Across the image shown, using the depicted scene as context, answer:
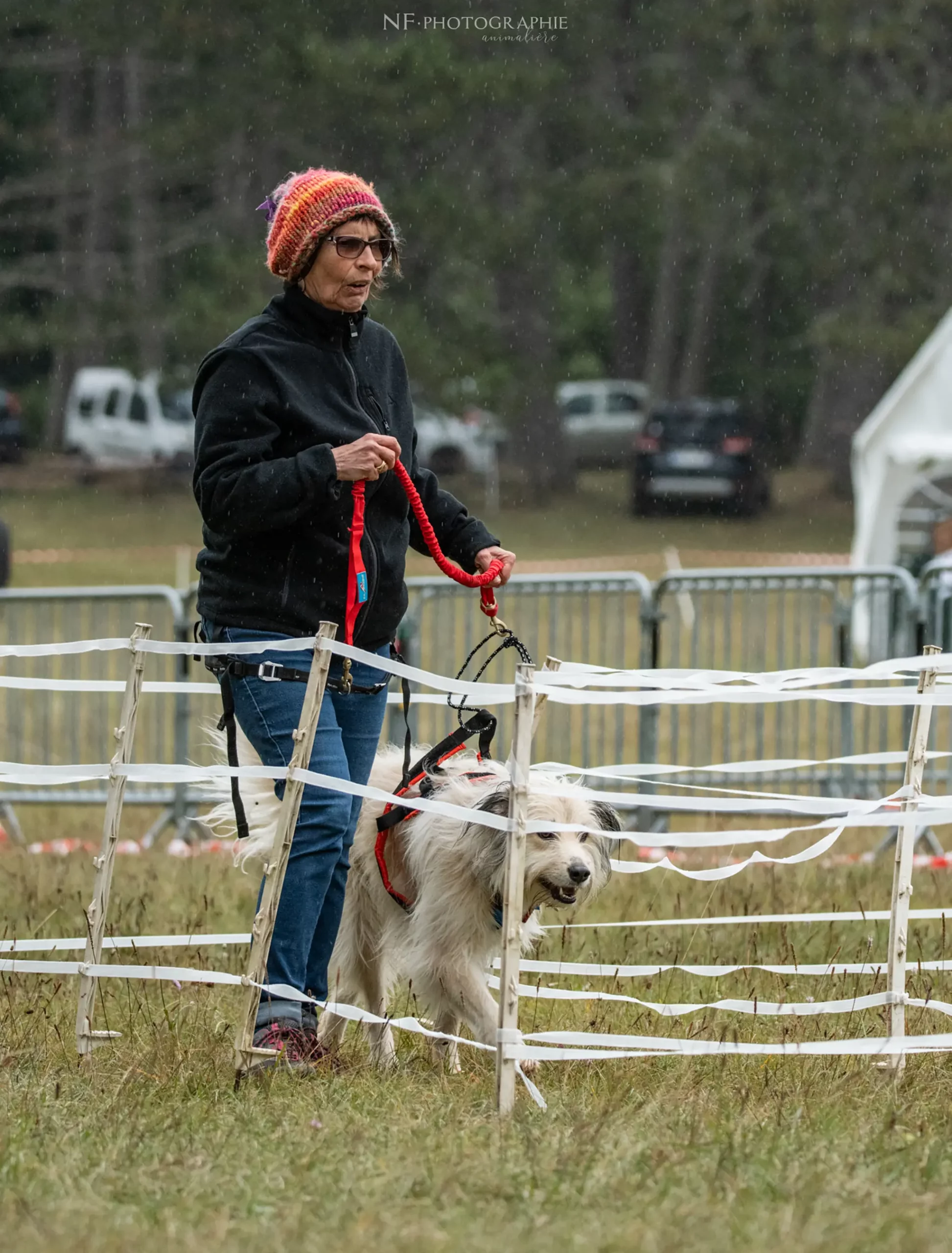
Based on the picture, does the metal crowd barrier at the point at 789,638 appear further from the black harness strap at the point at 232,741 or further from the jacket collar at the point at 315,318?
the jacket collar at the point at 315,318

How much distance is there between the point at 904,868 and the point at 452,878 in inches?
45.9

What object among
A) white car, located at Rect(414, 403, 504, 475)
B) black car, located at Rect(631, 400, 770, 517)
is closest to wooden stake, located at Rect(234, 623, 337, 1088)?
black car, located at Rect(631, 400, 770, 517)

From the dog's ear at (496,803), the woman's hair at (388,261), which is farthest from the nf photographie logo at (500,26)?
the dog's ear at (496,803)

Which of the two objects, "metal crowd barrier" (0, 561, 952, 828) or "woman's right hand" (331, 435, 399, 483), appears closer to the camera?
"woman's right hand" (331, 435, 399, 483)

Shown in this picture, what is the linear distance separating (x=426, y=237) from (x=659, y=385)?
31.4 feet

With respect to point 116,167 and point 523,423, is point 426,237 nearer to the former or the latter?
point 523,423

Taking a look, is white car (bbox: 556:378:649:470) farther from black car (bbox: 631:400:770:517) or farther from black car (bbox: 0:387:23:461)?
black car (bbox: 0:387:23:461)

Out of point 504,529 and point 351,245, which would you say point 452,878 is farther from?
point 504,529

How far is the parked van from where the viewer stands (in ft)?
116

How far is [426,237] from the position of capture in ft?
103

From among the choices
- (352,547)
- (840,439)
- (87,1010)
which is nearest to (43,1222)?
(87,1010)

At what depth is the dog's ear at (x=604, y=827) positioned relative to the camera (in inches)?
198

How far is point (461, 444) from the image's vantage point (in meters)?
36.2

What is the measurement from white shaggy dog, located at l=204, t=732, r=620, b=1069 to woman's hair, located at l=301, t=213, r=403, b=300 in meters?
1.29
